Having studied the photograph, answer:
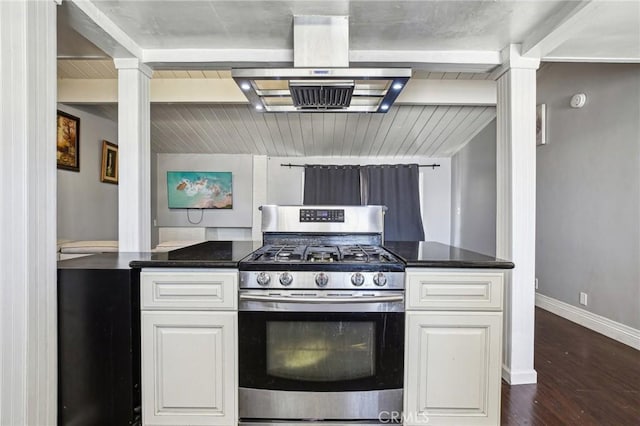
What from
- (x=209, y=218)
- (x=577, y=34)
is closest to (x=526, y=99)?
(x=577, y=34)

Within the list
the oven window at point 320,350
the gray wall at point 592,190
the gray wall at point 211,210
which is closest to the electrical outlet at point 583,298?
the gray wall at point 592,190

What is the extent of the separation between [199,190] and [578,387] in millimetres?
4917

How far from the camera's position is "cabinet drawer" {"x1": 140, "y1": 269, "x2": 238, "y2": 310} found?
1519mm

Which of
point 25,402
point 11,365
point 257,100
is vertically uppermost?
point 257,100

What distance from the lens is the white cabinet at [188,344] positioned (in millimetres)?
1517

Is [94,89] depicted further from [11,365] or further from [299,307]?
[299,307]

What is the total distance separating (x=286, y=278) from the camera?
59.2 inches

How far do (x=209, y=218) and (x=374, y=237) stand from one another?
351 cm

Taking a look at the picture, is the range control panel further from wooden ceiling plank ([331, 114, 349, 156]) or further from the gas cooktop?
wooden ceiling plank ([331, 114, 349, 156])

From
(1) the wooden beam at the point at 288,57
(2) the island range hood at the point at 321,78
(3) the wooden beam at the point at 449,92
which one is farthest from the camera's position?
(3) the wooden beam at the point at 449,92

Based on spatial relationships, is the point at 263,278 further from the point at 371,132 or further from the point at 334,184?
the point at 334,184

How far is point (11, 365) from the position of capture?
4.06ft

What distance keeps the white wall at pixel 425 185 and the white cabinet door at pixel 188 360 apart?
3.85 meters

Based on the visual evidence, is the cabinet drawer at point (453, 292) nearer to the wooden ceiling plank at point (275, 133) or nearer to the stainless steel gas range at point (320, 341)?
the stainless steel gas range at point (320, 341)
